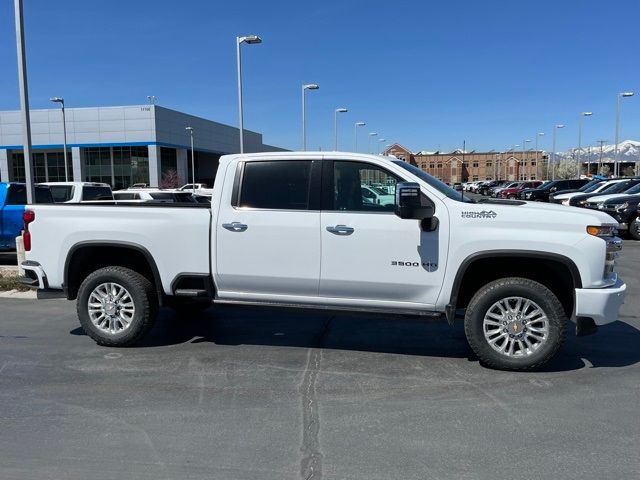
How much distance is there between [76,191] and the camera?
14.9 m

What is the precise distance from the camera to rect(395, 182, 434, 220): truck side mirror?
16.2ft

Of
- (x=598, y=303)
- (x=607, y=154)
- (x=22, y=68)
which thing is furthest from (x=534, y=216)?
(x=607, y=154)

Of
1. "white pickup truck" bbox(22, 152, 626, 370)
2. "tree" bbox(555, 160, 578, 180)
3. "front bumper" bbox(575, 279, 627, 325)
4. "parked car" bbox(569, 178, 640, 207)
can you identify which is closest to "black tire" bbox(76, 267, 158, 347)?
→ "white pickup truck" bbox(22, 152, 626, 370)

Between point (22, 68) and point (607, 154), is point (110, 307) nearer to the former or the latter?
point (22, 68)

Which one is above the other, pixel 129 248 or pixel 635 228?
pixel 129 248

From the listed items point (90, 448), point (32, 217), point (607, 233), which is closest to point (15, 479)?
point (90, 448)

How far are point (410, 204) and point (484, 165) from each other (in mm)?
142711

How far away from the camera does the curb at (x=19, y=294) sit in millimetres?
8977

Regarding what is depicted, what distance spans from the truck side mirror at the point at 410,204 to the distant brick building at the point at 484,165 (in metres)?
128

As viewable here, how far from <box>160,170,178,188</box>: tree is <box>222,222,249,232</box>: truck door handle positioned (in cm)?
5192

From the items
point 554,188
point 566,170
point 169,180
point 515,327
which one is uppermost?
point 566,170

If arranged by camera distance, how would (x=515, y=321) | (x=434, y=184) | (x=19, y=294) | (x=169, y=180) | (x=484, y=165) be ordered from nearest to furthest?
(x=515, y=321) < (x=434, y=184) < (x=19, y=294) < (x=169, y=180) < (x=484, y=165)

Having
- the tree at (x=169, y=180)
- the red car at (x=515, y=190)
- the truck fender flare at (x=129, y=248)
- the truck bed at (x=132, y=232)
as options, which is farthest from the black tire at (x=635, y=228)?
the tree at (x=169, y=180)

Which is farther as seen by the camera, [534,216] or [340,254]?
[340,254]
